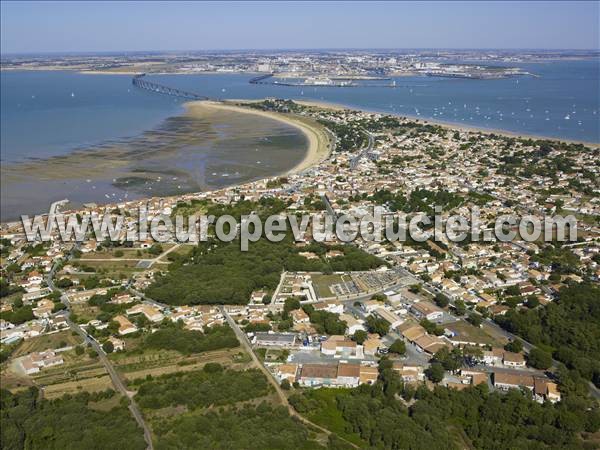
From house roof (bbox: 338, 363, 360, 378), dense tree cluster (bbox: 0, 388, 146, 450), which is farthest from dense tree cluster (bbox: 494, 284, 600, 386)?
dense tree cluster (bbox: 0, 388, 146, 450)

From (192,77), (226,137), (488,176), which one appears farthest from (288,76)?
(488,176)

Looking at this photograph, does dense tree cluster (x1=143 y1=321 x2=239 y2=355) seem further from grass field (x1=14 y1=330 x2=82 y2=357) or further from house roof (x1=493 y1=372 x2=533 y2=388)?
house roof (x1=493 y1=372 x2=533 y2=388)

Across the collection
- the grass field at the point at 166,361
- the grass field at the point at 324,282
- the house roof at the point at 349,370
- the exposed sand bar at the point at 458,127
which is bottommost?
the grass field at the point at 166,361

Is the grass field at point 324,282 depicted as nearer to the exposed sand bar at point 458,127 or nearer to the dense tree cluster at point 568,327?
the dense tree cluster at point 568,327

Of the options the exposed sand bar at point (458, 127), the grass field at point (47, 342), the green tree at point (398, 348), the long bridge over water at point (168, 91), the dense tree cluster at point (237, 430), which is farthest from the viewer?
the long bridge over water at point (168, 91)

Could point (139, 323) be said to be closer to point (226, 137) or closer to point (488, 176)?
point (488, 176)

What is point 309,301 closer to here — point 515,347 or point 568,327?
point 515,347

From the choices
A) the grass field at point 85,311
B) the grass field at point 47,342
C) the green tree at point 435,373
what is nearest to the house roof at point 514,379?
the green tree at point 435,373
